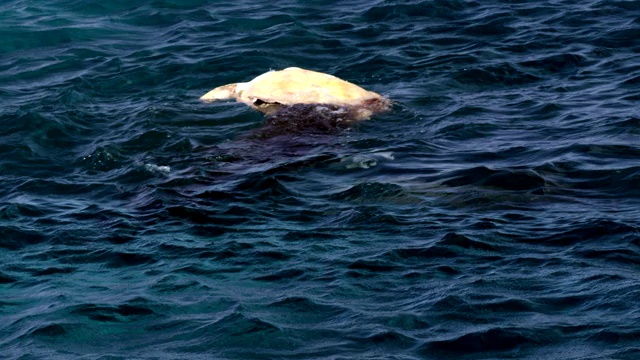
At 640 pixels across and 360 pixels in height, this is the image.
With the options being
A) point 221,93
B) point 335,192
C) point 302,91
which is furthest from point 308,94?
point 335,192

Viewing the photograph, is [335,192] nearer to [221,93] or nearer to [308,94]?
[308,94]

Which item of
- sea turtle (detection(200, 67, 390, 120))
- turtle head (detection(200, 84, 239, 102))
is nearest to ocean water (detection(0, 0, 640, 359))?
turtle head (detection(200, 84, 239, 102))

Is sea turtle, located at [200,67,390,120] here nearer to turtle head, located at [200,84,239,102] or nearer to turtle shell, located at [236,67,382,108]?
turtle shell, located at [236,67,382,108]

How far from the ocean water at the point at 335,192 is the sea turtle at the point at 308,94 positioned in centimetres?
30

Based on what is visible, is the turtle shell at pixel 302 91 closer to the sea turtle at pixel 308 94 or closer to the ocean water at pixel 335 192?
the sea turtle at pixel 308 94

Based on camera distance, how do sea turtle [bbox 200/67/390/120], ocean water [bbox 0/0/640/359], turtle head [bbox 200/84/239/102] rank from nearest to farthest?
ocean water [bbox 0/0/640/359] < sea turtle [bbox 200/67/390/120] < turtle head [bbox 200/84/239/102]

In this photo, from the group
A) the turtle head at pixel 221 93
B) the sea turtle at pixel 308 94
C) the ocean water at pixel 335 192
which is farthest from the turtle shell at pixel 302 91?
the ocean water at pixel 335 192

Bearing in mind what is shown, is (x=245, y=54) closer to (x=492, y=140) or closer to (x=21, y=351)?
(x=492, y=140)

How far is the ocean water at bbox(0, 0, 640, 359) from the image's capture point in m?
8.36

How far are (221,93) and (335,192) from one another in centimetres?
420

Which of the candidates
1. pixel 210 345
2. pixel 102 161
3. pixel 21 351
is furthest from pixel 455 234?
pixel 102 161

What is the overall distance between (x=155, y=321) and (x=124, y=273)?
120cm

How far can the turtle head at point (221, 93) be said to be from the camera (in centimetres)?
1502

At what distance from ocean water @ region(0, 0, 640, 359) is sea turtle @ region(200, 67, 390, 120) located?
0.30 meters
